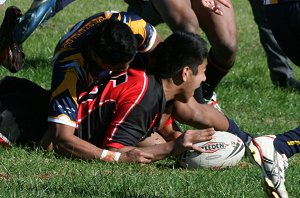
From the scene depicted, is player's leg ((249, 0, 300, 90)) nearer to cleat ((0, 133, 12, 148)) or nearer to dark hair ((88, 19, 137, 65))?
dark hair ((88, 19, 137, 65))

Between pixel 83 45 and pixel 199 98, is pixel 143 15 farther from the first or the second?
pixel 83 45

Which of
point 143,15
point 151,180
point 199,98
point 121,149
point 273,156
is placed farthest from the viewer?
point 143,15

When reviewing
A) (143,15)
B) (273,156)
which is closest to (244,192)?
(273,156)

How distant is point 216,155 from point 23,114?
1.48 meters

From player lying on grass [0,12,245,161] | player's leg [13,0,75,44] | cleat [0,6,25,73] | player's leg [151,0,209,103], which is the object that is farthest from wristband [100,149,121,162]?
player's leg [13,0,75,44]

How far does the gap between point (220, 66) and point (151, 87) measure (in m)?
1.66

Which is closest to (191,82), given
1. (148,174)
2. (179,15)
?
(179,15)

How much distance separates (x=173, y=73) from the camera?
714 centimetres

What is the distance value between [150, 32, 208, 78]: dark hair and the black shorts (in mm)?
955

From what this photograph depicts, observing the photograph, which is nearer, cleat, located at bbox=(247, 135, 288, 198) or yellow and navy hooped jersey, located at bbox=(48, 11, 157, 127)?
cleat, located at bbox=(247, 135, 288, 198)

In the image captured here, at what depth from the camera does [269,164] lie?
217 inches

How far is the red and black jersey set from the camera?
22.8 ft

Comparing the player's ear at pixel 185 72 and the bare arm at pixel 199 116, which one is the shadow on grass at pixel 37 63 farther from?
the player's ear at pixel 185 72

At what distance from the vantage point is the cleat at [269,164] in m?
5.46
